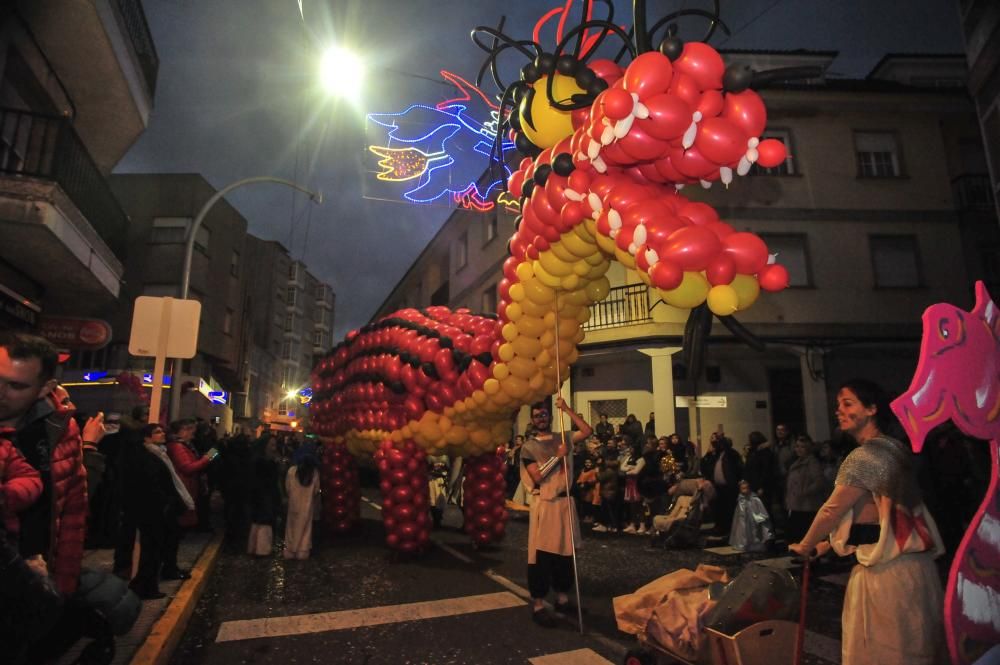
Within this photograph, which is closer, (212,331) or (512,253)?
(512,253)

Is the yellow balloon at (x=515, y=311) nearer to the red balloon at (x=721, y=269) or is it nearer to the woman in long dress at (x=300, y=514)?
the red balloon at (x=721, y=269)

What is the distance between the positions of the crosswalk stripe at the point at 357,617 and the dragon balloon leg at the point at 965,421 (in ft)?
11.4

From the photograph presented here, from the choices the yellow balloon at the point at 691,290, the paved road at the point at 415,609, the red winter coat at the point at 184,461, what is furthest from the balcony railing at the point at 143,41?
the yellow balloon at the point at 691,290

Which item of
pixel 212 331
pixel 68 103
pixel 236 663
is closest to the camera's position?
pixel 236 663

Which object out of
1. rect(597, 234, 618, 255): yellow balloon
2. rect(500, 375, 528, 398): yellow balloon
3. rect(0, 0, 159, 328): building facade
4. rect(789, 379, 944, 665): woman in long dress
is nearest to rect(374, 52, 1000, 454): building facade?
rect(500, 375, 528, 398): yellow balloon

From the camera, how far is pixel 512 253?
15.4 ft

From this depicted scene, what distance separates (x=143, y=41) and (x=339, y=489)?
8.84m

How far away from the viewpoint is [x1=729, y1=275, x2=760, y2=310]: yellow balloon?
2908 mm

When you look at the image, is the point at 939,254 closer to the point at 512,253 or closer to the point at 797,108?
the point at 797,108

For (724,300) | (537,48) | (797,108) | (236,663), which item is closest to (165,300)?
(236,663)

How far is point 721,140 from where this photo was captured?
2932 mm

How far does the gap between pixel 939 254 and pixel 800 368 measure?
4.62m

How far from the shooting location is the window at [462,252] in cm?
2342

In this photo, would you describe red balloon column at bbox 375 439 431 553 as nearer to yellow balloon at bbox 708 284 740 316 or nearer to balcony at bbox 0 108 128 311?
yellow balloon at bbox 708 284 740 316
